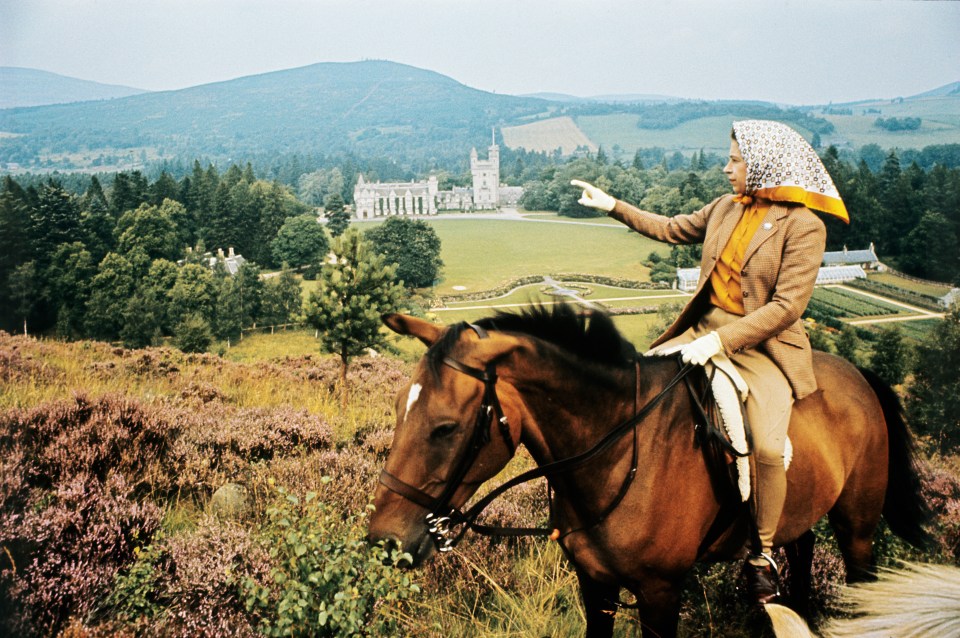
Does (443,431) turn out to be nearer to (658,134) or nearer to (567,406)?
(567,406)

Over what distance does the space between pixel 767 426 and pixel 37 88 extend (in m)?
62.9

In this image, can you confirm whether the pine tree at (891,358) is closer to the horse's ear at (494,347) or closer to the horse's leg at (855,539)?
the horse's leg at (855,539)

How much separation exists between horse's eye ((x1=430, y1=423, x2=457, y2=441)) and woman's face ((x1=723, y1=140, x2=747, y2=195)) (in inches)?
81.6

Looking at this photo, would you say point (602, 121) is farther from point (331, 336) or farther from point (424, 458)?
point (424, 458)

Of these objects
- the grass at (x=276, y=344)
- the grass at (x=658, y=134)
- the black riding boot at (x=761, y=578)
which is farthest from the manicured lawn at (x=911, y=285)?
the grass at (x=658, y=134)

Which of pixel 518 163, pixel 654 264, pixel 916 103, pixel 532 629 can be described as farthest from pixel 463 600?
pixel 518 163

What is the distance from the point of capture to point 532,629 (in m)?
3.42

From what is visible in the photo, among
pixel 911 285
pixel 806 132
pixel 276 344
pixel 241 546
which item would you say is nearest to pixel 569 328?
pixel 241 546

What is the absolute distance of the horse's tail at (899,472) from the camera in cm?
381

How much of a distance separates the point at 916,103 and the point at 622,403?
5466 inches

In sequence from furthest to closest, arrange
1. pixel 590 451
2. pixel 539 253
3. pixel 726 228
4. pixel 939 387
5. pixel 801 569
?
pixel 539 253, pixel 939 387, pixel 801 569, pixel 726 228, pixel 590 451

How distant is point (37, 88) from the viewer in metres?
48.3

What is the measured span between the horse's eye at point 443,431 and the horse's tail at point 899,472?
3.08 m

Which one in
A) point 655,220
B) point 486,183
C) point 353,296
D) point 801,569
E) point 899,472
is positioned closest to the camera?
point 655,220
